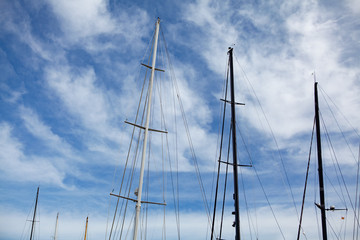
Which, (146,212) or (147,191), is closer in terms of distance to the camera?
(146,212)

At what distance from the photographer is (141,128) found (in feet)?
74.2

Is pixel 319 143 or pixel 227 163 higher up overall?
pixel 319 143

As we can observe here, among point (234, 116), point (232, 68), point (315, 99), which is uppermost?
point (232, 68)

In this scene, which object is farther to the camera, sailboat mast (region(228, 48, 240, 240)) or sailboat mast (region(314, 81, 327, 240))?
sailboat mast (region(314, 81, 327, 240))

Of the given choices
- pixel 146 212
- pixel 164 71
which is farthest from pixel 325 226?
pixel 164 71

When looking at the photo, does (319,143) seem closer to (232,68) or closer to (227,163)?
(227,163)

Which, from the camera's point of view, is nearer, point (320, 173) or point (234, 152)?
point (234, 152)

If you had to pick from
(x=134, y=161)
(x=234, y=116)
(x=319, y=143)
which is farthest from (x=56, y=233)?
(x=319, y=143)

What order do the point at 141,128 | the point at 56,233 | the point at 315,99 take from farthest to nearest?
1. the point at 56,233
2. the point at 315,99
3. the point at 141,128

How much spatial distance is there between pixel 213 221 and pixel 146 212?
23.3 feet

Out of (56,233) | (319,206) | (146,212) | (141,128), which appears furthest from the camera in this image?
(56,233)

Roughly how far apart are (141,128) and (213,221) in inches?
415

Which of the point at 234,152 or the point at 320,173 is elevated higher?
the point at 234,152

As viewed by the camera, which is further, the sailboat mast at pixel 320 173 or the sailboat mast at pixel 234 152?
→ the sailboat mast at pixel 320 173
